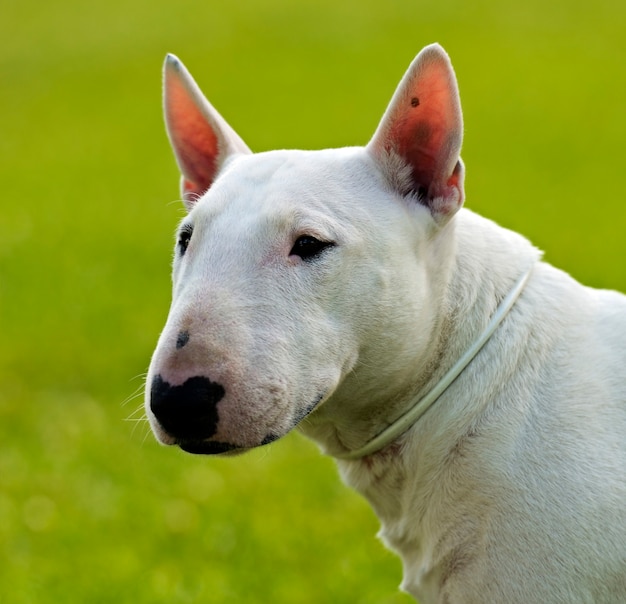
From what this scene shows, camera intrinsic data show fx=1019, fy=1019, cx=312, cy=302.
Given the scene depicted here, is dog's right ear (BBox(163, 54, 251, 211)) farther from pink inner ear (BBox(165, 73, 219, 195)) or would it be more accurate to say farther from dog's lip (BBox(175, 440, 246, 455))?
dog's lip (BBox(175, 440, 246, 455))

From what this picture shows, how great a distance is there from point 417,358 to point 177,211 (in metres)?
9.52

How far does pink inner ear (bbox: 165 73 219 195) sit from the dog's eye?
65 cm

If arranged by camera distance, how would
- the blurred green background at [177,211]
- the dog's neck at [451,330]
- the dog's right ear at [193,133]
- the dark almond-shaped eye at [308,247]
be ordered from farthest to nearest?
the blurred green background at [177,211] → the dog's right ear at [193,133] → the dog's neck at [451,330] → the dark almond-shaped eye at [308,247]

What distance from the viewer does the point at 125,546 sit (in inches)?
212

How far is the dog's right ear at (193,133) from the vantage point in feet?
11.7

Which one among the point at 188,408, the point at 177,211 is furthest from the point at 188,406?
the point at 177,211

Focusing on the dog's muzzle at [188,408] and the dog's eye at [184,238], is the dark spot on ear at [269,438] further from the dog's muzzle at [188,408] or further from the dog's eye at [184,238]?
the dog's eye at [184,238]

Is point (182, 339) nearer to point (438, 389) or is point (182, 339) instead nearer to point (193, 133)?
point (438, 389)

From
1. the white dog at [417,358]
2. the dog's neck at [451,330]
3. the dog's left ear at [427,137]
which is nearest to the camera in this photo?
the white dog at [417,358]

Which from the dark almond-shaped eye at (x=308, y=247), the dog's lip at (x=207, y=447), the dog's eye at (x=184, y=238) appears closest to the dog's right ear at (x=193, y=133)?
the dog's eye at (x=184, y=238)

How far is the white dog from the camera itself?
2725 mm

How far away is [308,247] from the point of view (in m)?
2.88

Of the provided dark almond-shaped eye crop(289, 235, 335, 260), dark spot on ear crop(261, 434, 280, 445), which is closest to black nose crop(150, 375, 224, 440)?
dark spot on ear crop(261, 434, 280, 445)

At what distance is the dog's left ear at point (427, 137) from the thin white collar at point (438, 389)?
1.11ft
